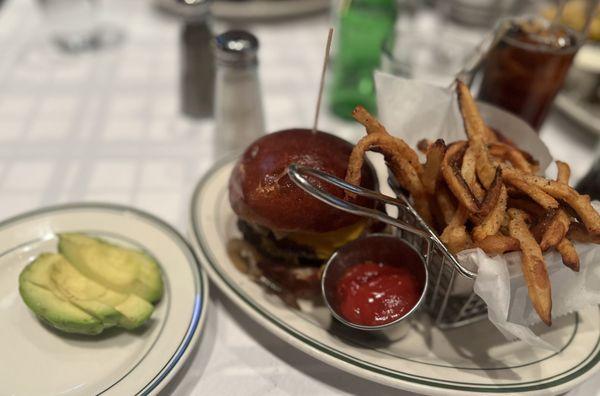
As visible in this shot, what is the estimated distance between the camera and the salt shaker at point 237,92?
129cm

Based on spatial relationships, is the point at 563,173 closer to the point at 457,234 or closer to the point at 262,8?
the point at 457,234

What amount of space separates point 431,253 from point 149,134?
1026mm

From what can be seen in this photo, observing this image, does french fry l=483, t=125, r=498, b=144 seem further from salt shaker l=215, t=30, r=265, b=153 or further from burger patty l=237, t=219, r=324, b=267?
salt shaker l=215, t=30, r=265, b=153

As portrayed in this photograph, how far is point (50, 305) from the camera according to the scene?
906mm

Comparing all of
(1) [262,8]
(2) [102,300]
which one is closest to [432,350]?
(2) [102,300]

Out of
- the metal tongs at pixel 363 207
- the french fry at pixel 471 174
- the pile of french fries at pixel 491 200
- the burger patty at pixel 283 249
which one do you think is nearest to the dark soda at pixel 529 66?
the pile of french fries at pixel 491 200

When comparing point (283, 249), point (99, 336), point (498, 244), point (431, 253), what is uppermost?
point (498, 244)

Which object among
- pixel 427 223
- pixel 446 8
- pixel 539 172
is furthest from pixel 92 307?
pixel 446 8

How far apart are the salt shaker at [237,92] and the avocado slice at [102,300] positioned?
2.03ft

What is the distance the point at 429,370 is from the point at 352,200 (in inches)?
13.4

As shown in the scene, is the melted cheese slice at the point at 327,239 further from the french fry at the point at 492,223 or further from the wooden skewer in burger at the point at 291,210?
the french fry at the point at 492,223

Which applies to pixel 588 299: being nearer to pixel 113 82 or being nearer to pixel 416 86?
pixel 416 86

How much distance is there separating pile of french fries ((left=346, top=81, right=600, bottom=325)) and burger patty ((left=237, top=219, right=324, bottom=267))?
0.70 feet

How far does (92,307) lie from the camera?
2.94 ft
